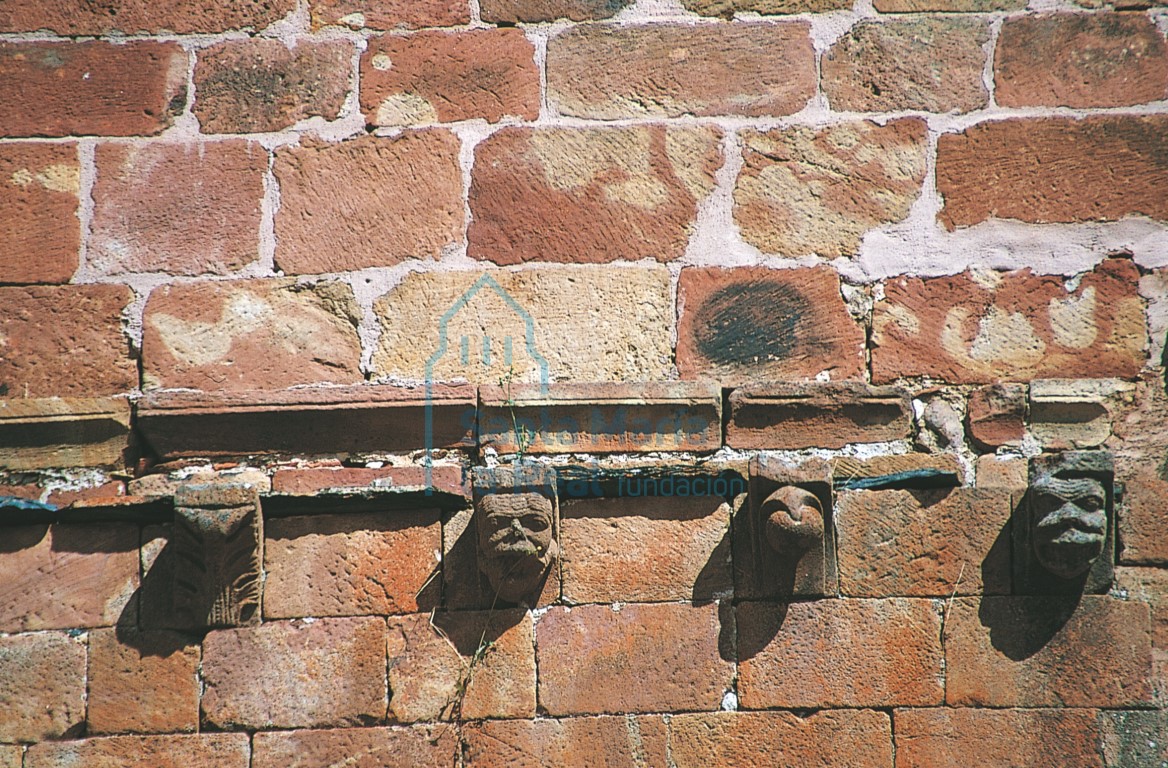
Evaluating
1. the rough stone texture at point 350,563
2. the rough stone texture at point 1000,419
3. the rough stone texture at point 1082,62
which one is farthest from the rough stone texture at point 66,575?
the rough stone texture at point 1082,62

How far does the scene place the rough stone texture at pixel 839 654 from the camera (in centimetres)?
372

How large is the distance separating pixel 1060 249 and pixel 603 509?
176cm

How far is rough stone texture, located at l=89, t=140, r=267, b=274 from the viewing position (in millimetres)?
4066

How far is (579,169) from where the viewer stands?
163 inches

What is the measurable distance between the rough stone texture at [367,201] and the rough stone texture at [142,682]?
127cm

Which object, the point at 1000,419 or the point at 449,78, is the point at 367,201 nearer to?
the point at 449,78

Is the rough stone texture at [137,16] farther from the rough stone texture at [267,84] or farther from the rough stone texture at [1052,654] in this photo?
the rough stone texture at [1052,654]

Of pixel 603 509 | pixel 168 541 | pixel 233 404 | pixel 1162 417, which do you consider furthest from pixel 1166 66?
pixel 168 541

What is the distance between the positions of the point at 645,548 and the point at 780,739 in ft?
2.30

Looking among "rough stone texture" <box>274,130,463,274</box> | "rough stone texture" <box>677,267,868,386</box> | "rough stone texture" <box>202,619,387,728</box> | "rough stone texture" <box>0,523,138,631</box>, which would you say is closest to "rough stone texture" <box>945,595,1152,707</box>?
"rough stone texture" <box>677,267,868,386</box>

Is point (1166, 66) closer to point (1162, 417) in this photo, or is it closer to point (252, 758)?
point (1162, 417)

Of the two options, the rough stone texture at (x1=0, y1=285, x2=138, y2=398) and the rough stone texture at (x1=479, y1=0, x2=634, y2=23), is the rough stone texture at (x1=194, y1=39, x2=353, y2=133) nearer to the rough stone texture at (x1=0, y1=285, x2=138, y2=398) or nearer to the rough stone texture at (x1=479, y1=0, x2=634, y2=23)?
the rough stone texture at (x1=479, y1=0, x2=634, y2=23)

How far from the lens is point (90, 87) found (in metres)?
4.18

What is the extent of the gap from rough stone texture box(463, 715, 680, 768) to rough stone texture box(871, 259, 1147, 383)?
137 cm
